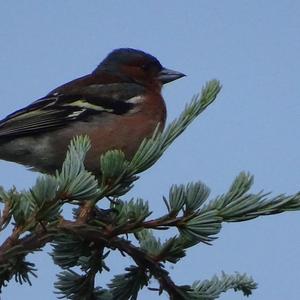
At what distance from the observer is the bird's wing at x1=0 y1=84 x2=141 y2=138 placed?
524 centimetres

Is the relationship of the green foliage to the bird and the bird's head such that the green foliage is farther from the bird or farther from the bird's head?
the bird's head

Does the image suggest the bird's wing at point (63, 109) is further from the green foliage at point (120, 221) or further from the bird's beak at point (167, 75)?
the green foliage at point (120, 221)

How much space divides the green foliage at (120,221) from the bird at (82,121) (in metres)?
2.01

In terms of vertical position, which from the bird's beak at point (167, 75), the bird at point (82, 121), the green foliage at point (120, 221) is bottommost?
the green foliage at point (120, 221)

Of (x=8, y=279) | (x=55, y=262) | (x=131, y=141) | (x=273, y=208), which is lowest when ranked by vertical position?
(x=8, y=279)

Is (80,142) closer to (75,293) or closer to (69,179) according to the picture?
(69,179)

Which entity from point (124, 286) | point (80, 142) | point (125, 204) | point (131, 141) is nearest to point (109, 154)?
point (80, 142)

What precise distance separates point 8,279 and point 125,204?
520 millimetres

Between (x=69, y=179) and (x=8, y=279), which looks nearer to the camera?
(x=69, y=179)

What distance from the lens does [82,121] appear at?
17.8 feet

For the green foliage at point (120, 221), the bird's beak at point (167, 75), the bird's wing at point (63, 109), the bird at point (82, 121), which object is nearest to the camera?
the green foliage at point (120, 221)

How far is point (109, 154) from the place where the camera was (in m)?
2.34

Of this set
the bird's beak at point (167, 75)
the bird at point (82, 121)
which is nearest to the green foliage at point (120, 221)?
the bird at point (82, 121)

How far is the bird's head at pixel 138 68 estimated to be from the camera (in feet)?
21.5
